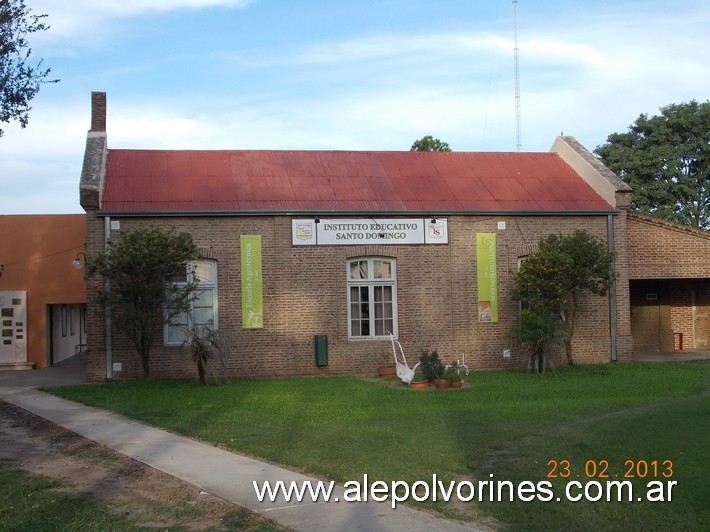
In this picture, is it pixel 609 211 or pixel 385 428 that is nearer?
pixel 385 428

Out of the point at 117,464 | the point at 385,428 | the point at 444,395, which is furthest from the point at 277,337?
Result: the point at 117,464

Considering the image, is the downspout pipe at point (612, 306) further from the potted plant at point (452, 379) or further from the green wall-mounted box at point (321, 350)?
the green wall-mounted box at point (321, 350)

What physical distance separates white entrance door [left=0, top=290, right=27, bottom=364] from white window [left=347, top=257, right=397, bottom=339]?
11.7 metres

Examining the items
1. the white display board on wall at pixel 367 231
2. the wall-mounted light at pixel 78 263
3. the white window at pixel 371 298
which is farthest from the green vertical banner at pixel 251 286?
the wall-mounted light at pixel 78 263

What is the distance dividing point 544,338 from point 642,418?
8.06 m

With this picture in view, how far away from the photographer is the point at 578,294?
22.2 m

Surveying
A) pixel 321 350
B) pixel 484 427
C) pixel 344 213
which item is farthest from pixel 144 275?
pixel 484 427

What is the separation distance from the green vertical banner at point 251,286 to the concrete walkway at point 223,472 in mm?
5530

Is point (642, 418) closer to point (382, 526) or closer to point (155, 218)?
point (382, 526)

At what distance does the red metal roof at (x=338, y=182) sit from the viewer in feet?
69.8

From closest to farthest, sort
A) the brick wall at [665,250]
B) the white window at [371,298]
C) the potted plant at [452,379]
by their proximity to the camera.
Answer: the potted plant at [452,379], the white window at [371,298], the brick wall at [665,250]

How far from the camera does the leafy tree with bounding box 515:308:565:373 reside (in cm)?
1884

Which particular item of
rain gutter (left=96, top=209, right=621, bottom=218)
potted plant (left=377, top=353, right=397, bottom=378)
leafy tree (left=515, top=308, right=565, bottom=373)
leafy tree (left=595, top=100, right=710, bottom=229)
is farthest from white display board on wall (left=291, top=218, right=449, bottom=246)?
leafy tree (left=595, top=100, right=710, bottom=229)

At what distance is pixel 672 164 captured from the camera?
38.2 m
